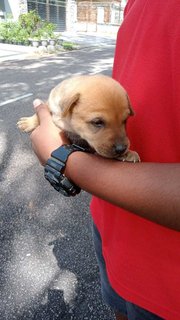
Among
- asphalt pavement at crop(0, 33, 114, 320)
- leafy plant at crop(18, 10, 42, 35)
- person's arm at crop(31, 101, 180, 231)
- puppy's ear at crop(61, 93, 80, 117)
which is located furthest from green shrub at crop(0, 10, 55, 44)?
person's arm at crop(31, 101, 180, 231)

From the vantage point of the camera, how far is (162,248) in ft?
3.61

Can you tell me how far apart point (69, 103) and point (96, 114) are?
0.45 ft

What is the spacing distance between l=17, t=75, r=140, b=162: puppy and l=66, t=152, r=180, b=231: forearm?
240mm

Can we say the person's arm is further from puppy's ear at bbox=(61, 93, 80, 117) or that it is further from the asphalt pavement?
the asphalt pavement

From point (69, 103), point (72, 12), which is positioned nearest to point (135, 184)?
point (69, 103)

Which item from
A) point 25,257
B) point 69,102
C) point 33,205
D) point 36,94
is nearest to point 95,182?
point 69,102

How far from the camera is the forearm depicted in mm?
891

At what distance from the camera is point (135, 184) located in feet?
3.12

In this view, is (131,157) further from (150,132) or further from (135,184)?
(135,184)

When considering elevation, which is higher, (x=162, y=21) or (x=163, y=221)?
(x=162, y=21)

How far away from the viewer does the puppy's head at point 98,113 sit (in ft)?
4.49

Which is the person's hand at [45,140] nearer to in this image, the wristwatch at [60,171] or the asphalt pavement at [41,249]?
the wristwatch at [60,171]

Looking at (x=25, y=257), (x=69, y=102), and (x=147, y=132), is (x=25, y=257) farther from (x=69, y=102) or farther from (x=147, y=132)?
(x=147, y=132)

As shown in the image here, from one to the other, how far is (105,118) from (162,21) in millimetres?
516
